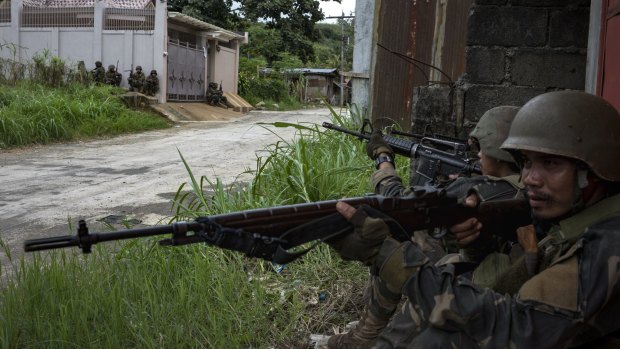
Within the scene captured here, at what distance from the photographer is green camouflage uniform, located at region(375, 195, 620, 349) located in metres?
1.54

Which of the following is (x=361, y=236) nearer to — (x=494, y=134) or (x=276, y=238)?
(x=276, y=238)

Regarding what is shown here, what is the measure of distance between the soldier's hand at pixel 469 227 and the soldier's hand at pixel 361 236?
1.07ft

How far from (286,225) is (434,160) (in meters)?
1.92

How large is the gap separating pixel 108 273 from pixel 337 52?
2165 inches

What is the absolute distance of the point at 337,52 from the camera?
56.9 meters

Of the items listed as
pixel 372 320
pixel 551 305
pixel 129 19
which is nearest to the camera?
pixel 551 305

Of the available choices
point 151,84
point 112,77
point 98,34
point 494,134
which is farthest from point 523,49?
point 98,34

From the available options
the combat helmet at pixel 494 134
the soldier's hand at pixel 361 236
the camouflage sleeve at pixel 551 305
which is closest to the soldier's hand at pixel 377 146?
the combat helmet at pixel 494 134

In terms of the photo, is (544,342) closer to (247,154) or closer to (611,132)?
(611,132)

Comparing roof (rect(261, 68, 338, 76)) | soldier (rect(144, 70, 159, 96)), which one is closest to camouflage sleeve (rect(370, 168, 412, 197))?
soldier (rect(144, 70, 159, 96))

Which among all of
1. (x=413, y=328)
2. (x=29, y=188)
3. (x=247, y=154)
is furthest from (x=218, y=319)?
(x=247, y=154)

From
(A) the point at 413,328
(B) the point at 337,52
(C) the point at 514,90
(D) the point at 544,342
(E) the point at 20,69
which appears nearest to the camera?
(D) the point at 544,342

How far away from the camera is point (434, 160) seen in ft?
11.6

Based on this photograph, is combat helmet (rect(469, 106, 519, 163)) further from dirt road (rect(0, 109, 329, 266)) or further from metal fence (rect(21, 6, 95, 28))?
metal fence (rect(21, 6, 95, 28))
